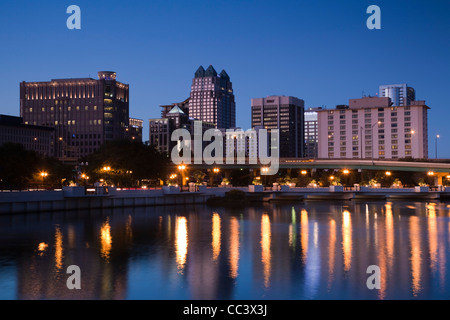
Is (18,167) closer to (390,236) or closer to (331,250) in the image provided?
(390,236)

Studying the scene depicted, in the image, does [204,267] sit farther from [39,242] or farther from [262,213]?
[262,213]

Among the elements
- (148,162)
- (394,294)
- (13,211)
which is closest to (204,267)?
(394,294)

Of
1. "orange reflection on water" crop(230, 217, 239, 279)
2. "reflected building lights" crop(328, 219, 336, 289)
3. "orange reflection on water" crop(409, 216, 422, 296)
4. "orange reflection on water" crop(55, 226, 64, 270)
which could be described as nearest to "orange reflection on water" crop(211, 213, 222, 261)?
"orange reflection on water" crop(230, 217, 239, 279)

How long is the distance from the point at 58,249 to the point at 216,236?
45.6 ft

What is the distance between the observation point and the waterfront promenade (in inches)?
2404

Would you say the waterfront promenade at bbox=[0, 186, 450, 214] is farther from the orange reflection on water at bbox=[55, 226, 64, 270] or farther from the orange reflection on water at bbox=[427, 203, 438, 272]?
the orange reflection on water at bbox=[427, 203, 438, 272]

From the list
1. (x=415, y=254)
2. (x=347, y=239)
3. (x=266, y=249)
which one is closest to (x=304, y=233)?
(x=347, y=239)

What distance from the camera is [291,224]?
55250 millimetres

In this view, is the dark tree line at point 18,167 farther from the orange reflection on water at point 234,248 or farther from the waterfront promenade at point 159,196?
the orange reflection on water at point 234,248

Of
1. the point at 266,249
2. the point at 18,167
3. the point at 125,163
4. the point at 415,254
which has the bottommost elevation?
the point at 415,254

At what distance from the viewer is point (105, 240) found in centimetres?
4234

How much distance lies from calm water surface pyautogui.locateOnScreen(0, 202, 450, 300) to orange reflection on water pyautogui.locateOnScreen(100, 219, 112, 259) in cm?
7

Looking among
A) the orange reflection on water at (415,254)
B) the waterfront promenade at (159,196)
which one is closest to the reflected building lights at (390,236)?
the orange reflection on water at (415,254)

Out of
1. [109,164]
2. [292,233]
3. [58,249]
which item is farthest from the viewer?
[109,164]
